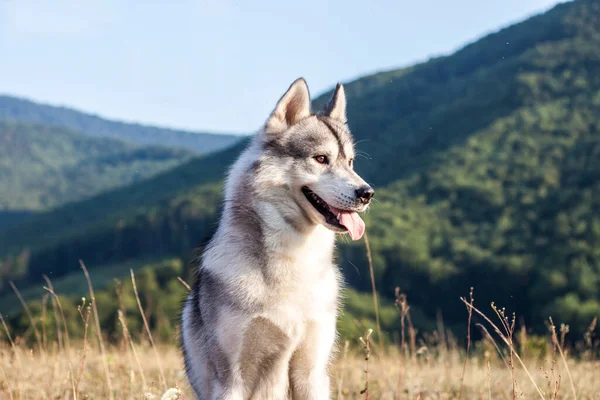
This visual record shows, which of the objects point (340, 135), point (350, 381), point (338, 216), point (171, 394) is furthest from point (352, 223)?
point (350, 381)

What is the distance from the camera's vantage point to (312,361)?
4387 mm

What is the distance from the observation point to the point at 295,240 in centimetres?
439

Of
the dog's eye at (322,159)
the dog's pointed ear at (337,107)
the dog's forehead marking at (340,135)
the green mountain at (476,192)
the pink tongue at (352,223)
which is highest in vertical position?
the dog's pointed ear at (337,107)

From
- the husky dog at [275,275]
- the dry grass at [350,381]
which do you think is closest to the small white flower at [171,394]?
the husky dog at [275,275]

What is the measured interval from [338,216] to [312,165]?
16.8 inches

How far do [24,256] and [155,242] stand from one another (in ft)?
121

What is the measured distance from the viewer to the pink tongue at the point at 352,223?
4.38 m

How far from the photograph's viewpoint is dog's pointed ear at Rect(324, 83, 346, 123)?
538 cm

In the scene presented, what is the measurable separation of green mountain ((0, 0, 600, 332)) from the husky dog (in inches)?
2043

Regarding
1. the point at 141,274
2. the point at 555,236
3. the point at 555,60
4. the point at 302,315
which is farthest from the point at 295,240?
the point at 555,60

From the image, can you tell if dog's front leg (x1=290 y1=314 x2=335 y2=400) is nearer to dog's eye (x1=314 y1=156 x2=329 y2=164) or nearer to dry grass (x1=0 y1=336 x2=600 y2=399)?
dog's eye (x1=314 y1=156 x2=329 y2=164)

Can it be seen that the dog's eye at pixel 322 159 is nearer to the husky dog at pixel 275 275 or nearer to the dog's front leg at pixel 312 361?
the husky dog at pixel 275 275

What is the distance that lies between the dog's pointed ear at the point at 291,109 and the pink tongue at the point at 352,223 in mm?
858

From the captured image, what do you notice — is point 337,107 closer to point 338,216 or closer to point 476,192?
point 338,216
